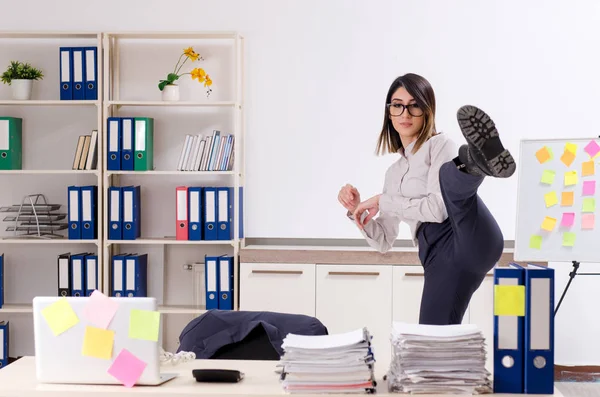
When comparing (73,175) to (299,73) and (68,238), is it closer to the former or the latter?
(68,238)

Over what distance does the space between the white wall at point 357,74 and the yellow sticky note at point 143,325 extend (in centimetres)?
314

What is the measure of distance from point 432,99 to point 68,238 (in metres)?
2.79

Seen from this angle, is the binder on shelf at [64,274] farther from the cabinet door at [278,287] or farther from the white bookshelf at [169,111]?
the cabinet door at [278,287]

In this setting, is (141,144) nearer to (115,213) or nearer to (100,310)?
(115,213)

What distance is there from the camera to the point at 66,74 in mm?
4867

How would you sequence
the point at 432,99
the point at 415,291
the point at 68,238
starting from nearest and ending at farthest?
the point at 432,99
the point at 415,291
the point at 68,238

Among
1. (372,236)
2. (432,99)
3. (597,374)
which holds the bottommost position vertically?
(597,374)

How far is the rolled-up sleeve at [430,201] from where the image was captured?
2.75 m

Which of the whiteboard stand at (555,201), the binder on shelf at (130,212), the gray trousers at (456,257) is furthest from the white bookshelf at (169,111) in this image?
the gray trousers at (456,257)

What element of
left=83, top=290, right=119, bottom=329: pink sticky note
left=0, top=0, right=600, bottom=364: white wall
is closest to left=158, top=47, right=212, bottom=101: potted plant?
left=0, top=0, right=600, bottom=364: white wall

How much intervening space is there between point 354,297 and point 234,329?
1847 mm

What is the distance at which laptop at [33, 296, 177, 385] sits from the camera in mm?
1904

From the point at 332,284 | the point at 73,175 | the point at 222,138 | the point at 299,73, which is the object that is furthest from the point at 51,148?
the point at 332,284

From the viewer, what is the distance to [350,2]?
499 centimetres
